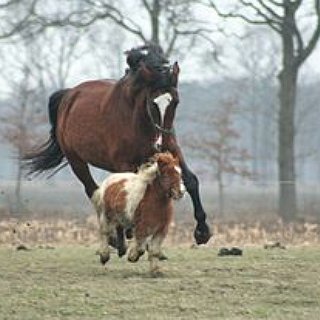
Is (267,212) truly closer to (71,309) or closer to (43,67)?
(71,309)

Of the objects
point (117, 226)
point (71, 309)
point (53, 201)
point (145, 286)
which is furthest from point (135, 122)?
point (53, 201)

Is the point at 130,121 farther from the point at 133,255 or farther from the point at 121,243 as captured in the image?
the point at 133,255

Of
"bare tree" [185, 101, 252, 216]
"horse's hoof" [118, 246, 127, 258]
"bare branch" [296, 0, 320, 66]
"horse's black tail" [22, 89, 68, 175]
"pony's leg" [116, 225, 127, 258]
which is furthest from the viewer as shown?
"bare tree" [185, 101, 252, 216]

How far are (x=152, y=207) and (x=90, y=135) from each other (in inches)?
76.3

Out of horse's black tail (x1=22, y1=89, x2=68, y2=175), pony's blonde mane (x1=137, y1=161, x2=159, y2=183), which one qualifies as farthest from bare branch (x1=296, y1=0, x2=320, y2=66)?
pony's blonde mane (x1=137, y1=161, x2=159, y2=183)

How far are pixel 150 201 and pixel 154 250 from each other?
0.41 metres

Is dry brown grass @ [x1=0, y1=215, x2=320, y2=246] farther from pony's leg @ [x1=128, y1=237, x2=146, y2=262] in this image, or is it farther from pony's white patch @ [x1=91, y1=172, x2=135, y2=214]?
pony's leg @ [x1=128, y1=237, x2=146, y2=262]

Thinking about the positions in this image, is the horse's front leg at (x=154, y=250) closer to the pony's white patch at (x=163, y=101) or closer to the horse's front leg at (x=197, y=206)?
the horse's front leg at (x=197, y=206)

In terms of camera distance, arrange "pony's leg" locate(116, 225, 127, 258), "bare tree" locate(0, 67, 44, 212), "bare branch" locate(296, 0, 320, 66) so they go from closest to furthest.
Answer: "pony's leg" locate(116, 225, 127, 258) < "bare branch" locate(296, 0, 320, 66) < "bare tree" locate(0, 67, 44, 212)

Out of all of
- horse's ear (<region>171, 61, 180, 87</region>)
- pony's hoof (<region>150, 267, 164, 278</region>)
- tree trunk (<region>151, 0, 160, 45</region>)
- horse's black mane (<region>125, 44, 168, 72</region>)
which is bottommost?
pony's hoof (<region>150, 267, 164, 278</region>)

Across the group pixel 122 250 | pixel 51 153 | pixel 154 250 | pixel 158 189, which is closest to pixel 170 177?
pixel 158 189

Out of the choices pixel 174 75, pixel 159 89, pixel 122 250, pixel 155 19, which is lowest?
pixel 122 250

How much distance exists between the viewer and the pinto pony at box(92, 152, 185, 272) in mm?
7613

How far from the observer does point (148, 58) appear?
8.48 meters
